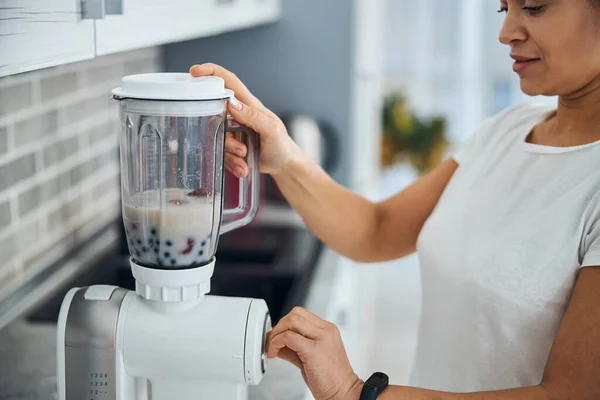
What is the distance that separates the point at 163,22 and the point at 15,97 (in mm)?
362

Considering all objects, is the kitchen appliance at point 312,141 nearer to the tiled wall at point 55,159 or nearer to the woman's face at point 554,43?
the tiled wall at point 55,159

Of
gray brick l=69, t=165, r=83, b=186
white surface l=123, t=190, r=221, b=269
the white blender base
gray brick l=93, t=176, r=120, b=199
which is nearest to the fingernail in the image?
white surface l=123, t=190, r=221, b=269

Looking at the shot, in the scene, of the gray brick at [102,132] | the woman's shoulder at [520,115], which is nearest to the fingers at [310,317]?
the woman's shoulder at [520,115]

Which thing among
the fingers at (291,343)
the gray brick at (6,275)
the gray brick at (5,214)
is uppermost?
the gray brick at (5,214)

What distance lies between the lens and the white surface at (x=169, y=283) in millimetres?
899

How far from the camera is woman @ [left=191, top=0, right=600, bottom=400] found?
0.97m

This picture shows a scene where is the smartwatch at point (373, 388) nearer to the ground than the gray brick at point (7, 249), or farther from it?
nearer to the ground

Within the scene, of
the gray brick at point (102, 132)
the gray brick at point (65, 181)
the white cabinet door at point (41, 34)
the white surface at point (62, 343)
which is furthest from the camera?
the gray brick at point (102, 132)

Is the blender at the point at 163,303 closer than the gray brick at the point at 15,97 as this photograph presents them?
Yes

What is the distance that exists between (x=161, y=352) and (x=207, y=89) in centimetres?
31

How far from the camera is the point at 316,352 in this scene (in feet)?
3.14

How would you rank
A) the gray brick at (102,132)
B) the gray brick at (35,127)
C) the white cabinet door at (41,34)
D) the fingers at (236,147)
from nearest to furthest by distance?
the white cabinet door at (41,34)
the fingers at (236,147)
the gray brick at (35,127)
the gray brick at (102,132)

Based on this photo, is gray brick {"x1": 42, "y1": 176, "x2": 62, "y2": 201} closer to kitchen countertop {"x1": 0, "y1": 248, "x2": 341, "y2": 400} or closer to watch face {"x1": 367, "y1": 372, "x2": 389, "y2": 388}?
kitchen countertop {"x1": 0, "y1": 248, "x2": 341, "y2": 400}

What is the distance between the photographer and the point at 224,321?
2.99 feet
